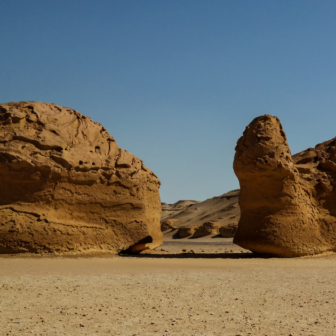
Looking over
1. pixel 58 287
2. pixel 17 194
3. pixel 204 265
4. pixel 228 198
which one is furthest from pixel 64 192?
pixel 228 198

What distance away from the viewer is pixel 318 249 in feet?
36.4

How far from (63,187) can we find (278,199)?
5482 millimetres

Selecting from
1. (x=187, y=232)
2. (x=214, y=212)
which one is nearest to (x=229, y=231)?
(x=187, y=232)

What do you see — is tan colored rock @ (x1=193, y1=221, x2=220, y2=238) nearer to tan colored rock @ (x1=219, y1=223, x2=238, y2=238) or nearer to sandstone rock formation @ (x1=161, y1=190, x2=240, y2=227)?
tan colored rock @ (x1=219, y1=223, x2=238, y2=238)

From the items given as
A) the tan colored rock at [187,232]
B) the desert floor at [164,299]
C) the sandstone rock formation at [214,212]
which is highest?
the sandstone rock formation at [214,212]

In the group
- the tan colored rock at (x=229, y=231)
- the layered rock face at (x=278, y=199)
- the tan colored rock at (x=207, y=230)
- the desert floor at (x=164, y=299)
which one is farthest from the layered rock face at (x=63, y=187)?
the tan colored rock at (x=207, y=230)

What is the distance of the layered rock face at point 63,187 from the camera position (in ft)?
33.9

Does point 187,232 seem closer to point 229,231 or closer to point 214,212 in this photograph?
point 229,231

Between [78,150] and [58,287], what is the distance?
5688 millimetres

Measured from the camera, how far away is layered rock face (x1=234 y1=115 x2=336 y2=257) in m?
10.8

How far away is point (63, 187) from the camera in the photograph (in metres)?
10.9

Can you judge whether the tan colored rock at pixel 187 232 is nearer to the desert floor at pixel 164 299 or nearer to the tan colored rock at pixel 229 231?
the tan colored rock at pixel 229 231

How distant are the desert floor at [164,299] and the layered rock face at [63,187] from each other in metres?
1.62

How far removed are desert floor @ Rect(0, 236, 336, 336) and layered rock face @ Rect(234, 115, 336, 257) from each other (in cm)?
197
